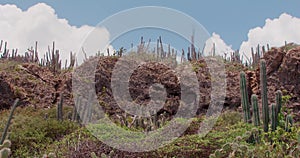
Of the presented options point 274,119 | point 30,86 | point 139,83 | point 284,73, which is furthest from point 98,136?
point 30,86

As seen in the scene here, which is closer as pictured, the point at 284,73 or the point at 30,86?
the point at 284,73

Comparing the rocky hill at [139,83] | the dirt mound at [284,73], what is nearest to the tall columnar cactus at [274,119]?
the dirt mound at [284,73]

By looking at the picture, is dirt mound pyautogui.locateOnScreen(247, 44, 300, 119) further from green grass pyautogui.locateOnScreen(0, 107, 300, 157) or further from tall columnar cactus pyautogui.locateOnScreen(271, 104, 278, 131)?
tall columnar cactus pyautogui.locateOnScreen(271, 104, 278, 131)

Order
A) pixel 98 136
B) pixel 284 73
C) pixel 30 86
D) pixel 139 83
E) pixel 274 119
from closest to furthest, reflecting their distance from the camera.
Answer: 1. pixel 274 119
2. pixel 98 136
3. pixel 284 73
4. pixel 139 83
5. pixel 30 86

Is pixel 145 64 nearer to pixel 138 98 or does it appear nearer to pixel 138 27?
pixel 138 98

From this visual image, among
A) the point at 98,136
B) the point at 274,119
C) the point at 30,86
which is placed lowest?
the point at 98,136

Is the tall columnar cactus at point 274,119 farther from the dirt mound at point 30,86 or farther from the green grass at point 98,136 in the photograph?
the dirt mound at point 30,86

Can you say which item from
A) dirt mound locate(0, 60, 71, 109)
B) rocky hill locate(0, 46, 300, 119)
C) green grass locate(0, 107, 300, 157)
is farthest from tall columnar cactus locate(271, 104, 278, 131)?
dirt mound locate(0, 60, 71, 109)

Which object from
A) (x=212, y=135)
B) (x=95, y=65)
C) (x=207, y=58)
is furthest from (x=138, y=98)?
(x=212, y=135)

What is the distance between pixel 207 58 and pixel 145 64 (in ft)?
6.96

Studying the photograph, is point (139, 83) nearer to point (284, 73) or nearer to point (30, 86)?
point (30, 86)

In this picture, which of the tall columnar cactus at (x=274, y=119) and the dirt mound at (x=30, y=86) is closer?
the tall columnar cactus at (x=274, y=119)

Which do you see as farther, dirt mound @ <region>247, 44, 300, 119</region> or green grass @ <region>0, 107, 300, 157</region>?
dirt mound @ <region>247, 44, 300, 119</region>

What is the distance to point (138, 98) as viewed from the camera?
12.4 meters
